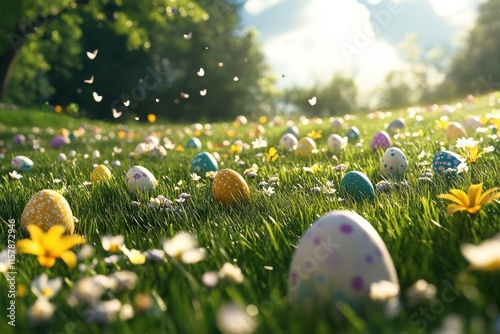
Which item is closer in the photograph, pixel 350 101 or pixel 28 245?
pixel 28 245

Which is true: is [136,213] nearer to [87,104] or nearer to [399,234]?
[399,234]

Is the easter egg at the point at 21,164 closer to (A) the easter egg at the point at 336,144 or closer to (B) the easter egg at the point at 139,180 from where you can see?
Answer: (B) the easter egg at the point at 139,180

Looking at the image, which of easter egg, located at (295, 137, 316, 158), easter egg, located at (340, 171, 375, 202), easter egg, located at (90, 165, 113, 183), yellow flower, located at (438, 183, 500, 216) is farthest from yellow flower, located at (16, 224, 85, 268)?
easter egg, located at (295, 137, 316, 158)

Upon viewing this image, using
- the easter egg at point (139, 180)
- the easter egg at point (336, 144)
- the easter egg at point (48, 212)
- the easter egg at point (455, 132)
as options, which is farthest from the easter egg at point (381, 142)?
the easter egg at point (48, 212)

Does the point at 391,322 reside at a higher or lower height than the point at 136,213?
lower

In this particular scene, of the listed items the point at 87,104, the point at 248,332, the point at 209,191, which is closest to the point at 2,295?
the point at 248,332

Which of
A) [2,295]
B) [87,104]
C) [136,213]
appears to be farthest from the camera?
[87,104]
